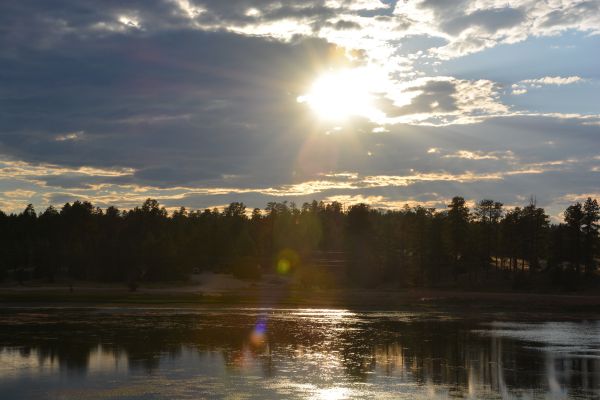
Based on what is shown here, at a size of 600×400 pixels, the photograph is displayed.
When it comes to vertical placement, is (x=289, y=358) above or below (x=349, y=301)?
above

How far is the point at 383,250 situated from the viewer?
459 ft

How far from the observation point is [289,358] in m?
32.5

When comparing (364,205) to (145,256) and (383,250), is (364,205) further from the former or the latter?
(145,256)

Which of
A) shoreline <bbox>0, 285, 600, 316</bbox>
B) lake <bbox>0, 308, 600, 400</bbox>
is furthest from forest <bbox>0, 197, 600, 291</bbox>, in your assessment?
lake <bbox>0, 308, 600, 400</bbox>

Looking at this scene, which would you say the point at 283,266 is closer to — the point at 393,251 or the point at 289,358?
the point at 393,251

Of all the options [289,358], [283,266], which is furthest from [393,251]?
[289,358]

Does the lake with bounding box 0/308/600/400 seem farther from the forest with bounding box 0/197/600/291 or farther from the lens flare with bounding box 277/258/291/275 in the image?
the lens flare with bounding box 277/258/291/275

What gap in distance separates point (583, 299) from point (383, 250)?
58.1m

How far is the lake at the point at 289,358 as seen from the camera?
81.4ft

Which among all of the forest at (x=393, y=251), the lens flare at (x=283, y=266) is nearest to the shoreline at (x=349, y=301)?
the forest at (x=393, y=251)

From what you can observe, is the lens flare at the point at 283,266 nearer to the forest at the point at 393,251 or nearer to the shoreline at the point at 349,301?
the forest at the point at 393,251

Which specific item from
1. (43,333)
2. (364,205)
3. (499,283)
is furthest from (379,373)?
(364,205)

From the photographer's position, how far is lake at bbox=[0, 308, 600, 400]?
81.4 feet

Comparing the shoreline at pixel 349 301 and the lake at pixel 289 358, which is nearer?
the lake at pixel 289 358
